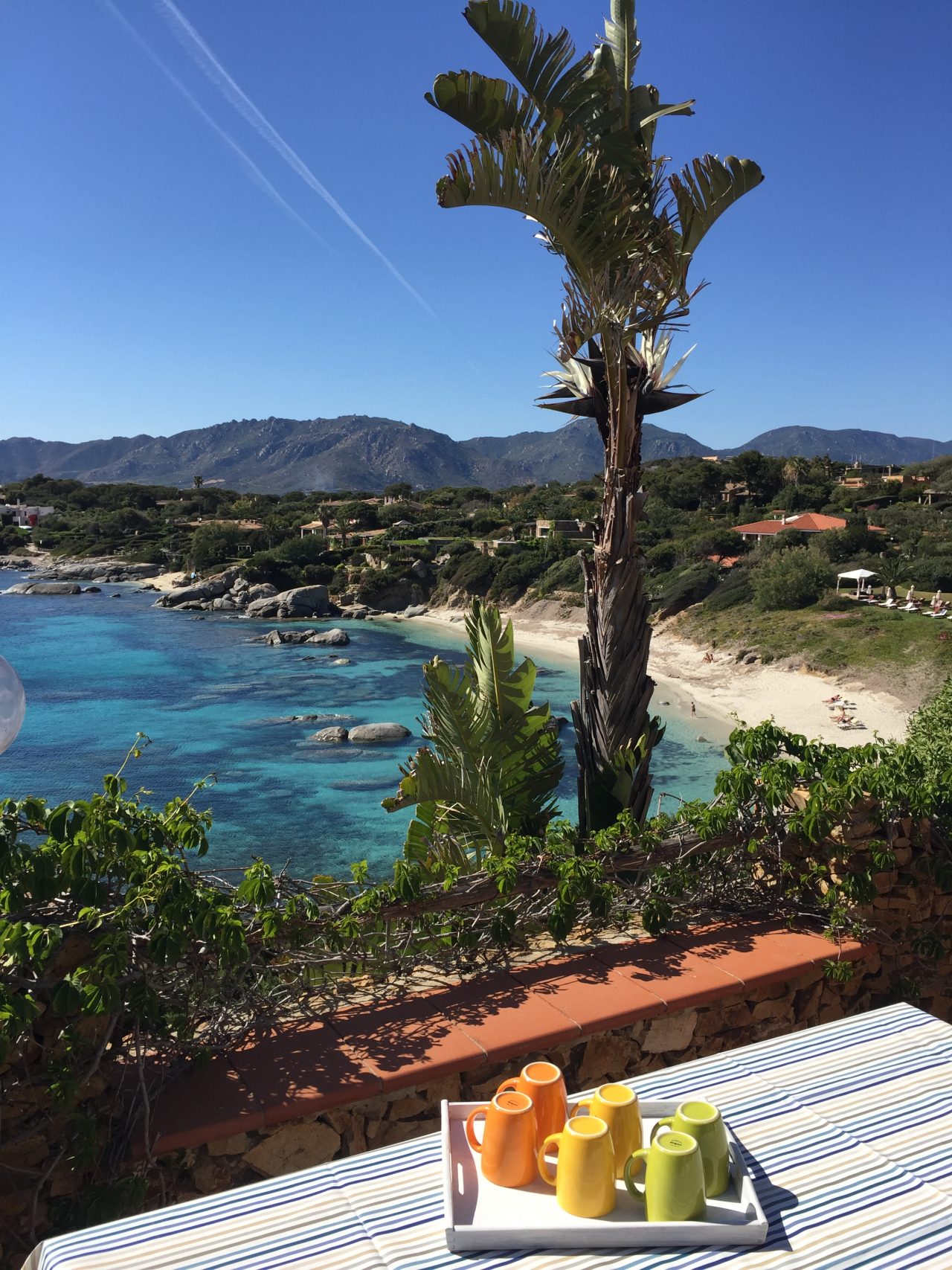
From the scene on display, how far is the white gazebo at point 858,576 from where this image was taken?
40781mm

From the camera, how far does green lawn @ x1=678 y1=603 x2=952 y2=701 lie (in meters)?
31.1

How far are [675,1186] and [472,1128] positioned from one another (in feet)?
1.64

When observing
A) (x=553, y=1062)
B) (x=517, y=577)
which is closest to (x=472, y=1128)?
(x=553, y=1062)

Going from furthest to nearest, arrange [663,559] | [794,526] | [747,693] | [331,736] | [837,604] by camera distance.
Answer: [794,526]
[663,559]
[837,604]
[747,693]
[331,736]

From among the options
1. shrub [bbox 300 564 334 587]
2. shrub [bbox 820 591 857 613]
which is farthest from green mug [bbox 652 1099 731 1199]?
shrub [bbox 300 564 334 587]

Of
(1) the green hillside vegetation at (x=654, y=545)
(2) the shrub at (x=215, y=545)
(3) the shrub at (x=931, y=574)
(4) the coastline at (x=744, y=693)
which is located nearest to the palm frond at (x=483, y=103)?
(1) the green hillside vegetation at (x=654, y=545)

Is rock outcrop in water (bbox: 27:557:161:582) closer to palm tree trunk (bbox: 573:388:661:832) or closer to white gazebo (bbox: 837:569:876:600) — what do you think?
white gazebo (bbox: 837:569:876:600)

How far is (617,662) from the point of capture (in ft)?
18.3

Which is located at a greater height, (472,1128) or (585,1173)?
(585,1173)

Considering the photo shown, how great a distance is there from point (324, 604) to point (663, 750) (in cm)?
3479

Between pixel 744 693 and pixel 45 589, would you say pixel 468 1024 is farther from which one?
pixel 45 589

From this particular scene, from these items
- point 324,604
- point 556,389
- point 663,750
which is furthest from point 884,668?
point 324,604

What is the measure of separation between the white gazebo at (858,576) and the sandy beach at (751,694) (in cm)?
739

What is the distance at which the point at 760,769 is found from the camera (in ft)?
14.3
